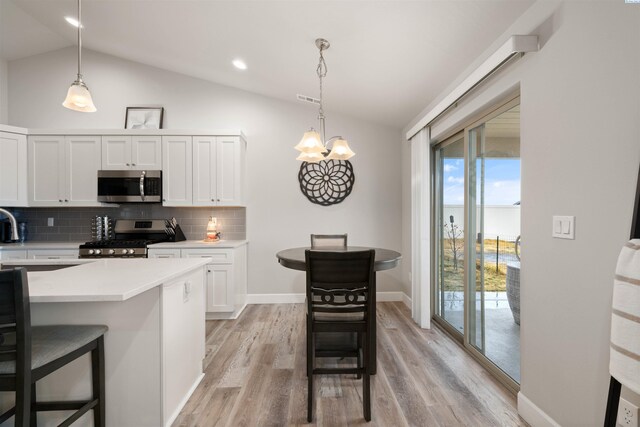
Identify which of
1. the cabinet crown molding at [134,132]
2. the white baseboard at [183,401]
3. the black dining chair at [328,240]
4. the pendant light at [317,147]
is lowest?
the white baseboard at [183,401]

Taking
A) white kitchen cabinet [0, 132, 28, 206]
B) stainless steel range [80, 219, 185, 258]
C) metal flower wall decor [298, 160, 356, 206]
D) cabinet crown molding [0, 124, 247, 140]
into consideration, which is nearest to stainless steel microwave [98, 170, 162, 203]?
stainless steel range [80, 219, 185, 258]

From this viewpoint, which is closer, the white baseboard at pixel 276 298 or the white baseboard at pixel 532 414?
the white baseboard at pixel 532 414

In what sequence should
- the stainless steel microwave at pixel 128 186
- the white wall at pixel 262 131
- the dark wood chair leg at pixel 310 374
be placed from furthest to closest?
the white wall at pixel 262 131, the stainless steel microwave at pixel 128 186, the dark wood chair leg at pixel 310 374

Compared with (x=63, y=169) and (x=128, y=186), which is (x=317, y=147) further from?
(x=63, y=169)

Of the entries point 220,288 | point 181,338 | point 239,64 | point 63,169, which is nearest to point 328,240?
point 220,288

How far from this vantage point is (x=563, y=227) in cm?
140

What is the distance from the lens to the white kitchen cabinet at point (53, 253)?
10.6 ft

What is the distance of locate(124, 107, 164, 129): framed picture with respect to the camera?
379 cm

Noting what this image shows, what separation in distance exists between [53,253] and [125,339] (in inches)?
110

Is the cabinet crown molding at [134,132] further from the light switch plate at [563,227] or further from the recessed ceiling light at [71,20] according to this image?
the light switch plate at [563,227]

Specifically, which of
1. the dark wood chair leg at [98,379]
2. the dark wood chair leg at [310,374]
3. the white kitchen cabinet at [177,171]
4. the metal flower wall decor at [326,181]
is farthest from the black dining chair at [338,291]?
the white kitchen cabinet at [177,171]

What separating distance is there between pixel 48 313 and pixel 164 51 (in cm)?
315

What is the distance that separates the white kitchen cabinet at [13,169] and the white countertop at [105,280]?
2649mm

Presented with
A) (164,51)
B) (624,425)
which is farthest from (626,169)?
(164,51)
